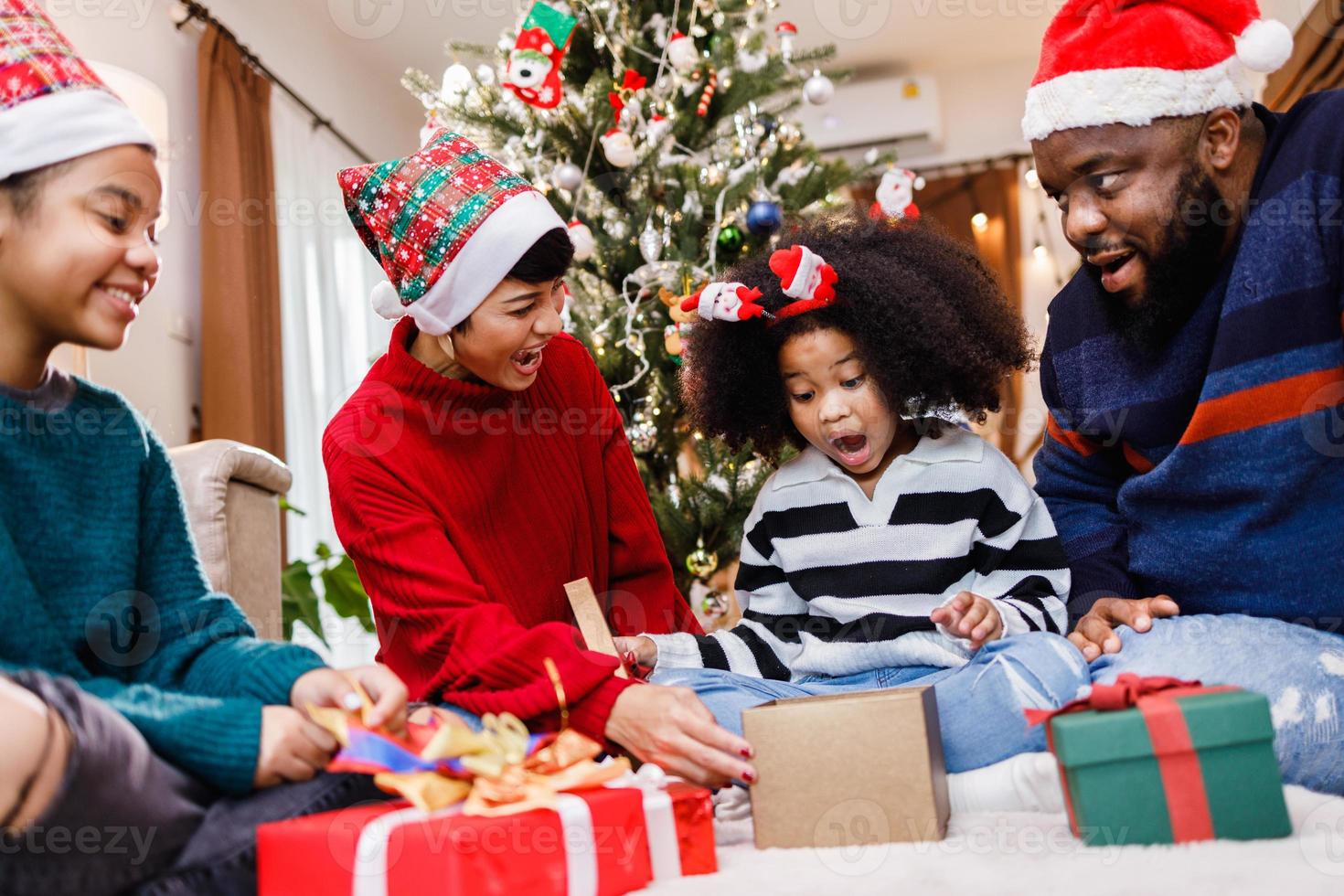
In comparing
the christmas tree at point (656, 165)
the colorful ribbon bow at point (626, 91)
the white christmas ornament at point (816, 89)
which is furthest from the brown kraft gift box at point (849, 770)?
the white christmas ornament at point (816, 89)

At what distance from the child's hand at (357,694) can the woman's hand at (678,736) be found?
252 mm

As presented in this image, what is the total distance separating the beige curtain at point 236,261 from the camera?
3633 millimetres

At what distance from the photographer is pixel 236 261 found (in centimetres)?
368

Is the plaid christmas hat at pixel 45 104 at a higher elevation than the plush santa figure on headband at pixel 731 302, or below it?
higher

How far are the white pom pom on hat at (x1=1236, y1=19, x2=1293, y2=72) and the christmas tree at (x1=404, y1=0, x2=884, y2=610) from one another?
119 cm

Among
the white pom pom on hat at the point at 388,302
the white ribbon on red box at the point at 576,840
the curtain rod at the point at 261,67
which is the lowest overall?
the white ribbon on red box at the point at 576,840

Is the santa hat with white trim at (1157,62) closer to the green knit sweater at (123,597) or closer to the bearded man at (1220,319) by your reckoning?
the bearded man at (1220,319)

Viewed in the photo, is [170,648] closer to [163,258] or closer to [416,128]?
[163,258]

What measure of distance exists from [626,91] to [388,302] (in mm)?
1154

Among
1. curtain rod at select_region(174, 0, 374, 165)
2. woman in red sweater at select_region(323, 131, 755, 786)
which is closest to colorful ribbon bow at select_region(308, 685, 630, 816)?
woman in red sweater at select_region(323, 131, 755, 786)

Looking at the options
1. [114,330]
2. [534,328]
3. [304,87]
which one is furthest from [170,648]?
[304,87]

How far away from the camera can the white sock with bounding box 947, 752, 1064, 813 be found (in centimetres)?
117

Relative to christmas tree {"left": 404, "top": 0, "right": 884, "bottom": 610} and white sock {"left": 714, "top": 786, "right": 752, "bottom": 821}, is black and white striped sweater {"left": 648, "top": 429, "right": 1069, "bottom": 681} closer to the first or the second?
white sock {"left": 714, "top": 786, "right": 752, "bottom": 821}

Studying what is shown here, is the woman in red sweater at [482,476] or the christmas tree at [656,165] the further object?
the christmas tree at [656,165]
